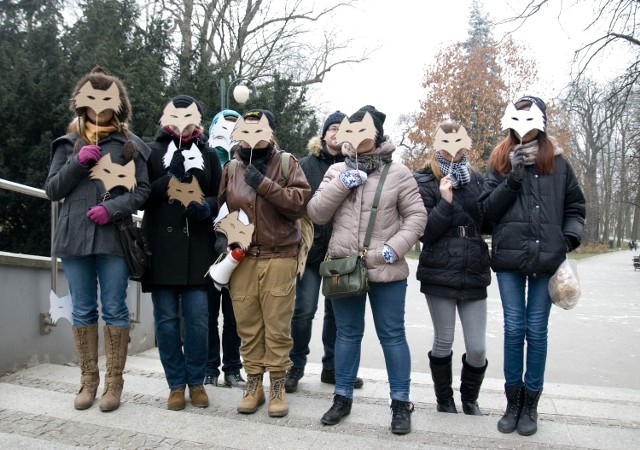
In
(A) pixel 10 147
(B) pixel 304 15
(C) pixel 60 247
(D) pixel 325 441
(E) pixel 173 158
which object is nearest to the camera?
(D) pixel 325 441

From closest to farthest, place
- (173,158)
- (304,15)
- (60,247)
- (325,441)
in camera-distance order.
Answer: (325,441) → (60,247) → (173,158) → (304,15)

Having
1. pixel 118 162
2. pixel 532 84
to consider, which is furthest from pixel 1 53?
pixel 532 84

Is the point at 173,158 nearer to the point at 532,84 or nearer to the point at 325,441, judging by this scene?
the point at 325,441

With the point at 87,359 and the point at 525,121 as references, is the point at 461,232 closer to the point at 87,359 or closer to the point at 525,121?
the point at 525,121

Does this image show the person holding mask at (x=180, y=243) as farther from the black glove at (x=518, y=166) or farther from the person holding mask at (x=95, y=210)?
the black glove at (x=518, y=166)

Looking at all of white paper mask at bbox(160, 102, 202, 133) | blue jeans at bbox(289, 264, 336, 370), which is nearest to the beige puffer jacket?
blue jeans at bbox(289, 264, 336, 370)

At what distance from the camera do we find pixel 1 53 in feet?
30.0

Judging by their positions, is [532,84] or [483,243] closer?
[483,243]

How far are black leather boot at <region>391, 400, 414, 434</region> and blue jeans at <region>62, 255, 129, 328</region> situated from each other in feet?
5.80

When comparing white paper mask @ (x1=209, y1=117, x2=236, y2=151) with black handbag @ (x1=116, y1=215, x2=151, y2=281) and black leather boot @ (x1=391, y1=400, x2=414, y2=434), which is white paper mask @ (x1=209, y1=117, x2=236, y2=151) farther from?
black leather boot @ (x1=391, y1=400, x2=414, y2=434)

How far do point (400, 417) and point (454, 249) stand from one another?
3.55ft

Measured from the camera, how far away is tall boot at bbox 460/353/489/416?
392cm

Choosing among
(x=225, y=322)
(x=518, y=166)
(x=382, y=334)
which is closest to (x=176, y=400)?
(x=225, y=322)

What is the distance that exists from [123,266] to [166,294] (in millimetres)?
331
